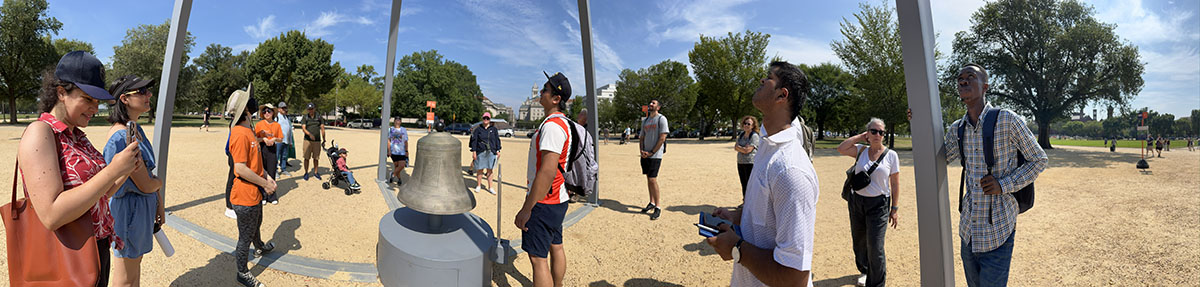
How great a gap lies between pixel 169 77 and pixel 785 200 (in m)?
5.89

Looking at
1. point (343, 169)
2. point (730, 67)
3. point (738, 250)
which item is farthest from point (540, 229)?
point (730, 67)

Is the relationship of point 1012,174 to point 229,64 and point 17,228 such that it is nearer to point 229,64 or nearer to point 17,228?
point 17,228

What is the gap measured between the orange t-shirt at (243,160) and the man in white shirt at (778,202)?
3781mm

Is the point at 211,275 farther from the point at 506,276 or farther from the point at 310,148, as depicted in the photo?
the point at 310,148

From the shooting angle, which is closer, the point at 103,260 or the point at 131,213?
the point at 103,260

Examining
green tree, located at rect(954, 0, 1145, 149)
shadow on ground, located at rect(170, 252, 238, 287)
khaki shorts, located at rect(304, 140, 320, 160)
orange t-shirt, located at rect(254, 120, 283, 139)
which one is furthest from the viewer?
green tree, located at rect(954, 0, 1145, 149)

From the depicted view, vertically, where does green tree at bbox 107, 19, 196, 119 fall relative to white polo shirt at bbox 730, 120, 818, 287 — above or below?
above

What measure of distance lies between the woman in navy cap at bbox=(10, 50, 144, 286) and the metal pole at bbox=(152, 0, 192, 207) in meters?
3.00

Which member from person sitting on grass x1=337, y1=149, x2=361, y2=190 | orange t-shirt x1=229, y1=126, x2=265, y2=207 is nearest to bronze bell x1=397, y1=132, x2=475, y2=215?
orange t-shirt x1=229, y1=126, x2=265, y2=207

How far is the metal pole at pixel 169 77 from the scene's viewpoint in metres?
4.09

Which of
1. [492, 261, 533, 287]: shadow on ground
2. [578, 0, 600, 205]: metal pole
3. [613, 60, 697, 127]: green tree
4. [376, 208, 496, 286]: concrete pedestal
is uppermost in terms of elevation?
[613, 60, 697, 127]: green tree

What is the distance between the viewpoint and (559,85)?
3.02m

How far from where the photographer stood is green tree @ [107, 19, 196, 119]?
127 feet

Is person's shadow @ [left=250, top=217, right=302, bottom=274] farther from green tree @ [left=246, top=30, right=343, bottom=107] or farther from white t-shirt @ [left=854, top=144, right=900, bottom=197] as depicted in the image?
green tree @ [left=246, top=30, right=343, bottom=107]
